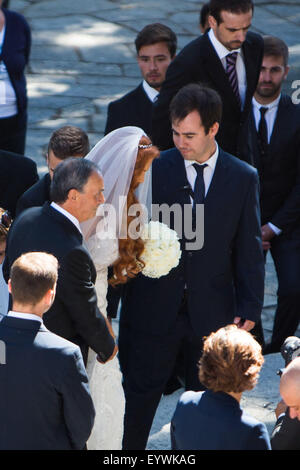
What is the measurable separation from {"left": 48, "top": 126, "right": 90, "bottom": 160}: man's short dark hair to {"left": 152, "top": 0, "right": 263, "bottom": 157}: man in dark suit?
2.37 ft

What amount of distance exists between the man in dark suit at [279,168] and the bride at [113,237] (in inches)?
61.3

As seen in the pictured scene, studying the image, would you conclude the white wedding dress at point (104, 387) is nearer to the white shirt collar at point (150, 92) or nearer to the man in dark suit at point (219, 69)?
the man in dark suit at point (219, 69)

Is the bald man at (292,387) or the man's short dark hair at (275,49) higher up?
the man's short dark hair at (275,49)

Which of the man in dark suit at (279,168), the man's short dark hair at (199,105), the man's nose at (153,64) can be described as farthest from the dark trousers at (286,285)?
the man's short dark hair at (199,105)

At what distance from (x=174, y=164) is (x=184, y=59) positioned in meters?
0.99

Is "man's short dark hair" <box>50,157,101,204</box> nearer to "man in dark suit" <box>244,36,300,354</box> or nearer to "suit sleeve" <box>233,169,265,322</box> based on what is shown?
"suit sleeve" <box>233,169,265,322</box>

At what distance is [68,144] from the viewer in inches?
181

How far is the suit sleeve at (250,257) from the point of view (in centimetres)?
445

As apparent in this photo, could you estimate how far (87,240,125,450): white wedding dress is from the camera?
13.6ft

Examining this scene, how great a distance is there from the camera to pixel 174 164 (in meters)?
4.51

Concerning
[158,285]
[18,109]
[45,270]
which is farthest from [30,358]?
[18,109]

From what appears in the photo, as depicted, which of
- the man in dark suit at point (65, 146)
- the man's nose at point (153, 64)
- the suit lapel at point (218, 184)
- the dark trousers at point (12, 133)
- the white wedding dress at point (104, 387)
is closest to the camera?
the white wedding dress at point (104, 387)

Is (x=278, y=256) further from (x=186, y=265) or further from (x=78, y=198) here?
(x=78, y=198)

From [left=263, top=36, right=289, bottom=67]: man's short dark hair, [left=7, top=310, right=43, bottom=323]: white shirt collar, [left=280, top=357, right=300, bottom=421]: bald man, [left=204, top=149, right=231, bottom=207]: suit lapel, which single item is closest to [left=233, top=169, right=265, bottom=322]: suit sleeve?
[left=204, top=149, right=231, bottom=207]: suit lapel
